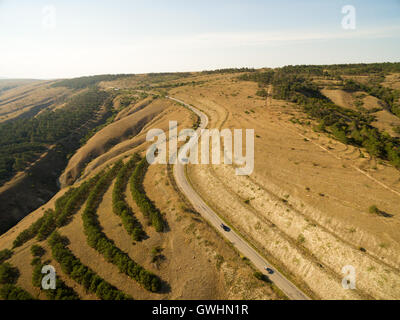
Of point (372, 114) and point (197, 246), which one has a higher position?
point (372, 114)

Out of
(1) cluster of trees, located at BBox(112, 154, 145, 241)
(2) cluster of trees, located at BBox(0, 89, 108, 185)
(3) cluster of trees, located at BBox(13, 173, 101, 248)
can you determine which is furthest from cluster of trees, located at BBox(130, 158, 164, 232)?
(2) cluster of trees, located at BBox(0, 89, 108, 185)

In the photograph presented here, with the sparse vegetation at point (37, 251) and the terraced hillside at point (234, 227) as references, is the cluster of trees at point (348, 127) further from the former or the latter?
the sparse vegetation at point (37, 251)

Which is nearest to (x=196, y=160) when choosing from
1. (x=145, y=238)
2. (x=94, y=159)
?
(x=145, y=238)

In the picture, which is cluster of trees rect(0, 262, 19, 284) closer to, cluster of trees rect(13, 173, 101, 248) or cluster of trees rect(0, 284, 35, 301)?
cluster of trees rect(0, 284, 35, 301)

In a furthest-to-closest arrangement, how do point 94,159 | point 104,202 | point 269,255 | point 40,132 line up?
point 40,132 → point 94,159 → point 104,202 → point 269,255

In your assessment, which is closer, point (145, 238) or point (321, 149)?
point (145, 238)

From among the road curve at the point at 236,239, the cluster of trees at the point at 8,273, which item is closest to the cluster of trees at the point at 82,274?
the cluster of trees at the point at 8,273
